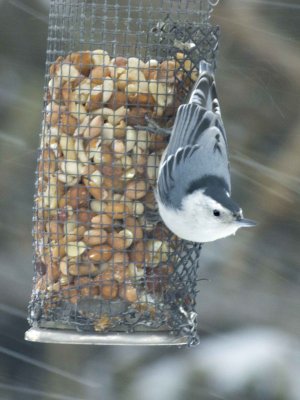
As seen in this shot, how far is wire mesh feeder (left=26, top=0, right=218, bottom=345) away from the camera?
5.11m

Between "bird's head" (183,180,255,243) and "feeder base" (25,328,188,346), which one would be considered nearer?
"bird's head" (183,180,255,243)

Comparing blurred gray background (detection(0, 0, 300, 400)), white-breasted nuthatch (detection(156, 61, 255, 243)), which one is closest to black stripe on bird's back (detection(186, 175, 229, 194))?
white-breasted nuthatch (detection(156, 61, 255, 243))

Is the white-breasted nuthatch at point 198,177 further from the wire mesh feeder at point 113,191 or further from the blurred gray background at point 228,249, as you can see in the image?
the blurred gray background at point 228,249

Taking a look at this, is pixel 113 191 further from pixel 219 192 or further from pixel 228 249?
pixel 228 249

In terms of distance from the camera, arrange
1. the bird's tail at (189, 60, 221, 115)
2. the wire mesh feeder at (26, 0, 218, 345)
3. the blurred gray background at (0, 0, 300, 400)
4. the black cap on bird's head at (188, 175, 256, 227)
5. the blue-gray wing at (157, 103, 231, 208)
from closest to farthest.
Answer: the black cap on bird's head at (188, 175, 256, 227) → the blue-gray wing at (157, 103, 231, 208) → the bird's tail at (189, 60, 221, 115) → the wire mesh feeder at (26, 0, 218, 345) → the blurred gray background at (0, 0, 300, 400)

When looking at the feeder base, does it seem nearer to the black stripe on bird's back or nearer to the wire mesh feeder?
the wire mesh feeder

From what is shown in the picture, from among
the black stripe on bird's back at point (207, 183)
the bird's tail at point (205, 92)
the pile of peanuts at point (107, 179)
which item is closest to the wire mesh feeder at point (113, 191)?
the pile of peanuts at point (107, 179)

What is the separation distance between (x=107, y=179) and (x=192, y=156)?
484mm

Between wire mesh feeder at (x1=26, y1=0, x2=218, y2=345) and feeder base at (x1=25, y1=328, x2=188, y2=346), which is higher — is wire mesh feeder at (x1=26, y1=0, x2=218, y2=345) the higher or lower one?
the higher one

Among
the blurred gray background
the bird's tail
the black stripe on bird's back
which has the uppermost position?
the bird's tail

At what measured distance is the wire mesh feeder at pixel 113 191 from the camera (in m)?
5.11

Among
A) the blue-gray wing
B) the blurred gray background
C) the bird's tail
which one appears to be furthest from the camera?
the blurred gray background

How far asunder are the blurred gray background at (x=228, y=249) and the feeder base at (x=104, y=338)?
185 cm

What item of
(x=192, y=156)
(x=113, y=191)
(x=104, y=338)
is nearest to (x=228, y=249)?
(x=113, y=191)
